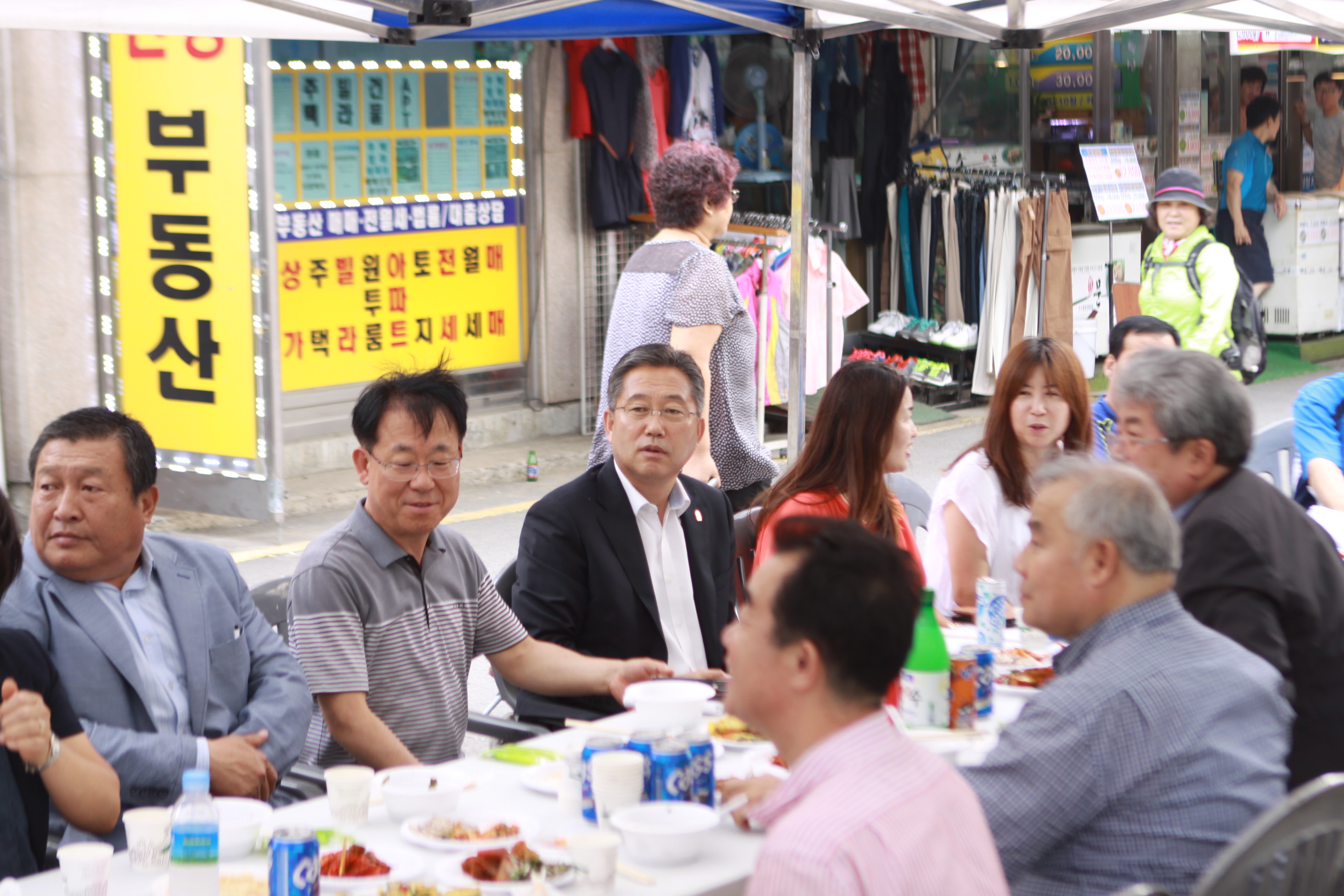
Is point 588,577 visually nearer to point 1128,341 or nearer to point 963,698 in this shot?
point 963,698

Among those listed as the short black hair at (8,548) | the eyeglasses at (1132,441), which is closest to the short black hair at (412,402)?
the short black hair at (8,548)

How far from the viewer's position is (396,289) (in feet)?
28.8

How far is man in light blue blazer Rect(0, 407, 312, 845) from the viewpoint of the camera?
2.99 metres

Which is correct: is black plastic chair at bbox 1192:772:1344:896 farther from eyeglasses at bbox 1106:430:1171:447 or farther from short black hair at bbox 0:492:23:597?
short black hair at bbox 0:492:23:597

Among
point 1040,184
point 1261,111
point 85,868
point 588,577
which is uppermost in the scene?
point 1261,111

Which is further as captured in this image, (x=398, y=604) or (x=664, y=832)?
(x=398, y=604)

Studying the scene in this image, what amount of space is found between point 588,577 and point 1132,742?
1.77m

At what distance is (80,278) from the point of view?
7324 millimetres

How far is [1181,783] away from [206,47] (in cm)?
568

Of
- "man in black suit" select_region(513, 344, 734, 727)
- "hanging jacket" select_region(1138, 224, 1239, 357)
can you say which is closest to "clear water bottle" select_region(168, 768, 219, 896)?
"man in black suit" select_region(513, 344, 734, 727)

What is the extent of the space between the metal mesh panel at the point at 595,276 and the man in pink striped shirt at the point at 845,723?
7398 mm

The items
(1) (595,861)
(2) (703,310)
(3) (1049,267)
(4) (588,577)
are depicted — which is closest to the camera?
(1) (595,861)

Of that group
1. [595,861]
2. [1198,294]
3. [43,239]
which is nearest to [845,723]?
[595,861]

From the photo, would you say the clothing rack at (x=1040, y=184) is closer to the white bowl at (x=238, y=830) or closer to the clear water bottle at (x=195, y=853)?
the white bowl at (x=238, y=830)
